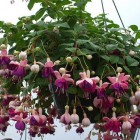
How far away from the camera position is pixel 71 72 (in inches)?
23.6

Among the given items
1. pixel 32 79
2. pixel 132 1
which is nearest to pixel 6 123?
pixel 32 79

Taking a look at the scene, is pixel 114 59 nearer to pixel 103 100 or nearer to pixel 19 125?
pixel 103 100

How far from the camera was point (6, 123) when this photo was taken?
2.41 ft

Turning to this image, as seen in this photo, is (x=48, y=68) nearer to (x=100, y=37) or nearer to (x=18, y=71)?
(x=18, y=71)

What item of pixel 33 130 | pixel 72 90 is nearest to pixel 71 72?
pixel 72 90

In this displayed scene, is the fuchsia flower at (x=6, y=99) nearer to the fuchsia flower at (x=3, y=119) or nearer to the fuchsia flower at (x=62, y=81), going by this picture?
→ the fuchsia flower at (x=3, y=119)

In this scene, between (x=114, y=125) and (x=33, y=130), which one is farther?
(x=33, y=130)

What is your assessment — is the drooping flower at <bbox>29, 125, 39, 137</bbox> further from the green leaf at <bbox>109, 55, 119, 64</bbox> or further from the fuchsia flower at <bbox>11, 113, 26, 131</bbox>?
the green leaf at <bbox>109, 55, 119, 64</bbox>

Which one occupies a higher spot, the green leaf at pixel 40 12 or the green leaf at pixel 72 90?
the green leaf at pixel 40 12

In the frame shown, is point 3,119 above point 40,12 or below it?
below

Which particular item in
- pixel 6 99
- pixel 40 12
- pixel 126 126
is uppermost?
pixel 40 12

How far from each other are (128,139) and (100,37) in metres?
0.22

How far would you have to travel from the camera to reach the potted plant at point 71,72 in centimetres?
55

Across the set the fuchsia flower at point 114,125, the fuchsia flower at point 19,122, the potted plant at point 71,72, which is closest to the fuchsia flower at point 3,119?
the potted plant at point 71,72
